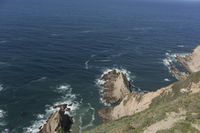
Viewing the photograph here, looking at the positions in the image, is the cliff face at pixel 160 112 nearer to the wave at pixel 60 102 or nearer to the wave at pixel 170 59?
the wave at pixel 60 102

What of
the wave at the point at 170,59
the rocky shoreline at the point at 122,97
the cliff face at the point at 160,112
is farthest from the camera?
the wave at the point at 170,59

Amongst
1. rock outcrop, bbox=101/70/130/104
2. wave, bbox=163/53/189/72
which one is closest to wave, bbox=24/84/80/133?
rock outcrop, bbox=101/70/130/104

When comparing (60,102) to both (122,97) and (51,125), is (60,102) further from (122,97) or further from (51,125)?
(122,97)

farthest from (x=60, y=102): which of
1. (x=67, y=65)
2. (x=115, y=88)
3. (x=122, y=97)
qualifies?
(x=67, y=65)

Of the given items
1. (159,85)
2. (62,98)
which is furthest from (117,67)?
(62,98)

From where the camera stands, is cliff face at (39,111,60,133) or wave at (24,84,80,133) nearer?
cliff face at (39,111,60,133)

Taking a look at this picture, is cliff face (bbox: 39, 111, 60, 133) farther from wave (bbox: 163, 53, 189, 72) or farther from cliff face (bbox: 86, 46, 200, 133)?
wave (bbox: 163, 53, 189, 72)

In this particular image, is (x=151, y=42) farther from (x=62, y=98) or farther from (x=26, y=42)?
(x=62, y=98)

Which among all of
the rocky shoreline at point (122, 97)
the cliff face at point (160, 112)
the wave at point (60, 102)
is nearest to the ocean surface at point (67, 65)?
the wave at point (60, 102)
